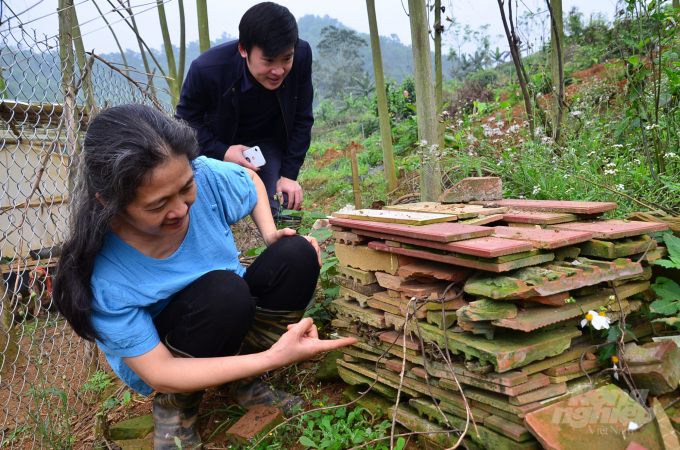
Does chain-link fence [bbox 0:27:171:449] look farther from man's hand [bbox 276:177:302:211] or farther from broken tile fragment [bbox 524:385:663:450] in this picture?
broken tile fragment [bbox 524:385:663:450]

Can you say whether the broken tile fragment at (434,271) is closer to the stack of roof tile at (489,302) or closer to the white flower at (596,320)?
the stack of roof tile at (489,302)

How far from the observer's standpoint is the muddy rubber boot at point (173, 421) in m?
1.84

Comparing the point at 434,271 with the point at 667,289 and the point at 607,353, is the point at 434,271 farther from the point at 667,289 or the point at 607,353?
the point at 667,289

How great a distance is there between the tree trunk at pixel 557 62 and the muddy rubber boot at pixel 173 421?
11.0 feet

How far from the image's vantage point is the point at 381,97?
4836mm

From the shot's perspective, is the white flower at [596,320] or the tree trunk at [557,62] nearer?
the white flower at [596,320]

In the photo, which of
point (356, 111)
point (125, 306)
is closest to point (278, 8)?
point (125, 306)

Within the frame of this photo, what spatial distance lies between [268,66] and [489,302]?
72.0 inches

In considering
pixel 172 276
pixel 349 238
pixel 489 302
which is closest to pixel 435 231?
pixel 489 302

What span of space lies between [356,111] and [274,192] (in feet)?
66.3

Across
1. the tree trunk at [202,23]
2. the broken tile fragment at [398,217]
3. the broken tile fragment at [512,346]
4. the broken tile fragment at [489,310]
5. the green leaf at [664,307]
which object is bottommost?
the broken tile fragment at [512,346]

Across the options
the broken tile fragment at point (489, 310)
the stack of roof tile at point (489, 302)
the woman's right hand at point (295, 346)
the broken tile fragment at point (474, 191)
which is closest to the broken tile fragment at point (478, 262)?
the stack of roof tile at point (489, 302)

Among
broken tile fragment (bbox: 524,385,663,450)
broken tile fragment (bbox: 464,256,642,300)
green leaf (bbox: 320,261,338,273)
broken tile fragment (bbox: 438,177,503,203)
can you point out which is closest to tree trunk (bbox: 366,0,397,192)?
broken tile fragment (bbox: 438,177,503,203)

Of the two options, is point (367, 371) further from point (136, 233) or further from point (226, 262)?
point (136, 233)
